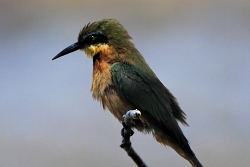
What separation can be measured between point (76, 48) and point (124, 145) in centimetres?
68

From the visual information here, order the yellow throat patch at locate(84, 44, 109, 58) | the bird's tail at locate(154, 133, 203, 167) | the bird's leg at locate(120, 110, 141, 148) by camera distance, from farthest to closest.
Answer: the yellow throat patch at locate(84, 44, 109, 58) < the bird's tail at locate(154, 133, 203, 167) < the bird's leg at locate(120, 110, 141, 148)

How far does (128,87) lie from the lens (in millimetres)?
1548

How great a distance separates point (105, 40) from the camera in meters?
1.67

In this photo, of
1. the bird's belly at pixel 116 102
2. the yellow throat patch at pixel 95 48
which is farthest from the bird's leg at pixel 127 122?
the yellow throat patch at pixel 95 48

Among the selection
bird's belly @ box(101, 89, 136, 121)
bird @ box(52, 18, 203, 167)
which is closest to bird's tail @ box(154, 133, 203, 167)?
bird @ box(52, 18, 203, 167)

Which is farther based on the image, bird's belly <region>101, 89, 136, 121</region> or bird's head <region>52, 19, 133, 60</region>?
bird's head <region>52, 19, 133, 60</region>

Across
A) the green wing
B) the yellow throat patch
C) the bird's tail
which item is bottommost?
the bird's tail

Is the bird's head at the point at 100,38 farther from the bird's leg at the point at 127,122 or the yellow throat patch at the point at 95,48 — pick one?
the bird's leg at the point at 127,122

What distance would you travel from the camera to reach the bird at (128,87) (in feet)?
4.97

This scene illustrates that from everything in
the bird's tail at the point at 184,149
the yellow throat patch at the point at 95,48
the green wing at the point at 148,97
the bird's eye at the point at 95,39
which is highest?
the bird's eye at the point at 95,39

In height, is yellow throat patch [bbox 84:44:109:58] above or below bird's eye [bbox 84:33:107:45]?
below

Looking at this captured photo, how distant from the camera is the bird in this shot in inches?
59.7

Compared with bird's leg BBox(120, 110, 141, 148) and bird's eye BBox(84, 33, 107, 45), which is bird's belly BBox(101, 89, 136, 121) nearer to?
bird's eye BBox(84, 33, 107, 45)

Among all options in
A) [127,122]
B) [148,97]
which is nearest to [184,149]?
[148,97]
